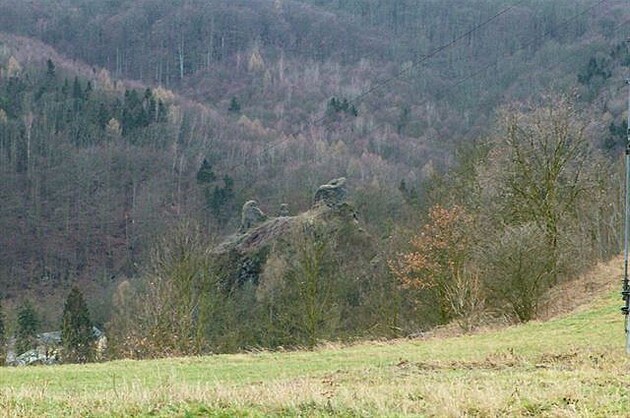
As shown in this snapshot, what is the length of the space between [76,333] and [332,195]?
2074 centimetres

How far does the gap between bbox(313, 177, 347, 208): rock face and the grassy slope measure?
119 feet

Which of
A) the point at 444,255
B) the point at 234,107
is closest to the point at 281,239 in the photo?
the point at 444,255

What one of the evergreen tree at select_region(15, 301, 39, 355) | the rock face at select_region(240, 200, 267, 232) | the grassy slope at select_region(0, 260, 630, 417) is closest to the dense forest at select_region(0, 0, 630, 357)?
the evergreen tree at select_region(15, 301, 39, 355)

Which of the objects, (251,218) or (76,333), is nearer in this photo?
(76,333)

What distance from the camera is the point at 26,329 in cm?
5228

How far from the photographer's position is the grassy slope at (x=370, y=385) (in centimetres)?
692

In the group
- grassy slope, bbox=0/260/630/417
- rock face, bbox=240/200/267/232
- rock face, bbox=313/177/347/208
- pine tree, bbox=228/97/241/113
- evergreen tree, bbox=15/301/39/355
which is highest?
grassy slope, bbox=0/260/630/417

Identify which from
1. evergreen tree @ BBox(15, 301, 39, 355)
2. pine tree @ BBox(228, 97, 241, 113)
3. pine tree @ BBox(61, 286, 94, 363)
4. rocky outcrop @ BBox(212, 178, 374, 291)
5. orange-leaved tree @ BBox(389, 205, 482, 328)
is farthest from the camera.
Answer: pine tree @ BBox(228, 97, 241, 113)

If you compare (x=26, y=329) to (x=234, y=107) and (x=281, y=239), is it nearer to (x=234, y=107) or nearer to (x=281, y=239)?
(x=281, y=239)

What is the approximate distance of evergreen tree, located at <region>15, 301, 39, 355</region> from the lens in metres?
45.8

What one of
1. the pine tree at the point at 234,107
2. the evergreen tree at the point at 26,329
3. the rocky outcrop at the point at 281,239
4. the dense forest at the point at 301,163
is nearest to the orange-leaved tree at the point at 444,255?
the dense forest at the point at 301,163

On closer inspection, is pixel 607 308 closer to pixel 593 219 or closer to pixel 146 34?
pixel 593 219

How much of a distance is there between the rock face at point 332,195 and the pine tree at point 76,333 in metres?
19.2

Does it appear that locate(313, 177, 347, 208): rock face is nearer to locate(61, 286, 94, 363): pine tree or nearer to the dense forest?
the dense forest
